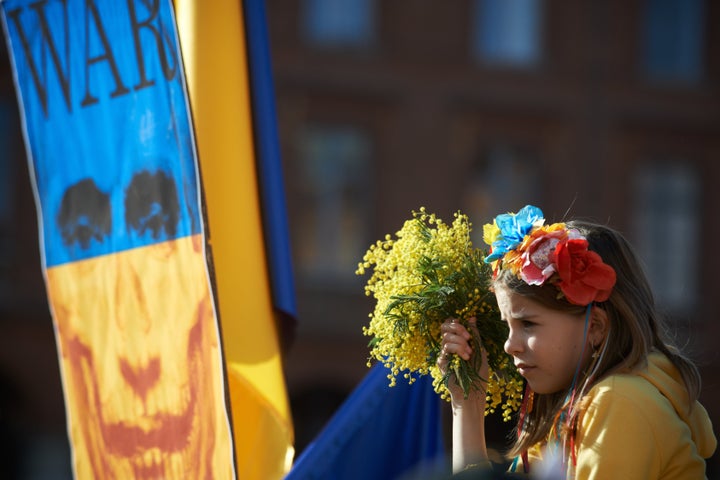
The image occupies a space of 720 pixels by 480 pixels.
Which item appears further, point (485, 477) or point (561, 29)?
point (561, 29)

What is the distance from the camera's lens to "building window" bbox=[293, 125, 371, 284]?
15539 millimetres

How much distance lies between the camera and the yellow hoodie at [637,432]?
2.00 m

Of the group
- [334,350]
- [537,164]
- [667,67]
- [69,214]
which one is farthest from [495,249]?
[667,67]

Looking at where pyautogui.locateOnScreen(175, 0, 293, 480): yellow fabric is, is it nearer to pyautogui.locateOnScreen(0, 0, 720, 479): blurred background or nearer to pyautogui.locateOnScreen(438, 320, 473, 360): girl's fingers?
pyautogui.locateOnScreen(438, 320, 473, 360): girl's fingers

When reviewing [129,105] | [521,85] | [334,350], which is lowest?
[334,350]

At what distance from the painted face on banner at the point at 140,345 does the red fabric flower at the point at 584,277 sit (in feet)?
3.17

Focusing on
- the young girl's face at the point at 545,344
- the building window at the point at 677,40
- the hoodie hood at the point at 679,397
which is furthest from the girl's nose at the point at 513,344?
the building window at the point at 677,40

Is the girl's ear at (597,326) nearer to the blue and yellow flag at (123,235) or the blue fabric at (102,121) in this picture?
the blue and yellow flag at (123,235)

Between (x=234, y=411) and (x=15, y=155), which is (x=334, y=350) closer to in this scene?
(x=15, y=155)

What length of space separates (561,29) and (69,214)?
14.3 meters

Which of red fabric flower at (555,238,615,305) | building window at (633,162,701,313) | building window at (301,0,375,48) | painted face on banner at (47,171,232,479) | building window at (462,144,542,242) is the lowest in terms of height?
building window at (633,162,701,313)

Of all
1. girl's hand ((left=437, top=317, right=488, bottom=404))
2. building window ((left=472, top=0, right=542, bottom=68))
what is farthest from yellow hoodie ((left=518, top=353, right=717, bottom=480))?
building window ((left=472, top=0, right=542, bottom=68))

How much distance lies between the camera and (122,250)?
118 inches

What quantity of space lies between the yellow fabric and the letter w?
1.32 ft
